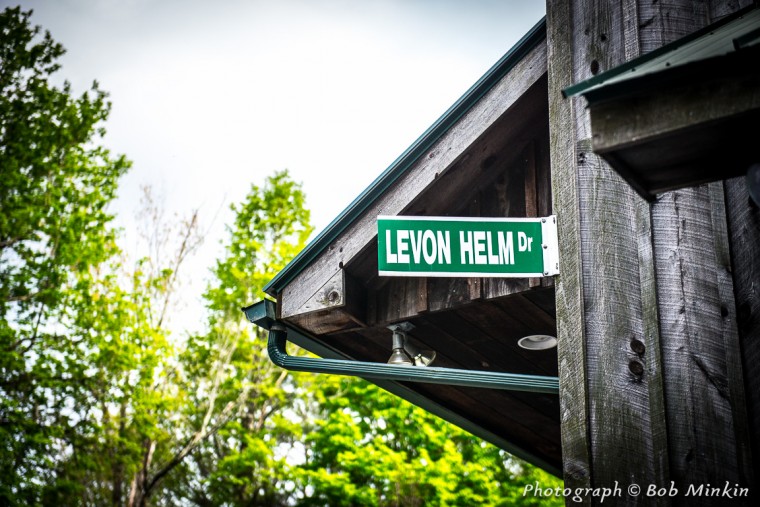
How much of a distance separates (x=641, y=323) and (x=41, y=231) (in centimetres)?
1221

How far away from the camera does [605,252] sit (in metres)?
2.97

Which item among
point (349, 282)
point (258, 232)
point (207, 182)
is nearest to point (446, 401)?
point (349, 282)

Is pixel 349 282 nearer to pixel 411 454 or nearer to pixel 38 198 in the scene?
pixel 38 198

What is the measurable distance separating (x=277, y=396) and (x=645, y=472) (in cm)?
1597

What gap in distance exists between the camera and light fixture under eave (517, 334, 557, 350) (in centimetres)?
407

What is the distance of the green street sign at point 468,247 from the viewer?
3.20m

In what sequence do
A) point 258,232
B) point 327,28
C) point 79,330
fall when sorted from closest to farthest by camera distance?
point 79,330, point 258,232, point 327,28

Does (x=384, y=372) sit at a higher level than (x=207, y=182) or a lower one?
lower

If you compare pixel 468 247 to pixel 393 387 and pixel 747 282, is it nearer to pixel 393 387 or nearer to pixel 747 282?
pixel 747 282

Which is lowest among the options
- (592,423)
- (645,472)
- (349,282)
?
(645,472)

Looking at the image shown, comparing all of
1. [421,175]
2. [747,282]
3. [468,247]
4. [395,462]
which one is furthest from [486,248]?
[395,462]

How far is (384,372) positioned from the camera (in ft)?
11.9

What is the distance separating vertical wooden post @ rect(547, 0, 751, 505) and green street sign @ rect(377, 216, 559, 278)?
117 mm

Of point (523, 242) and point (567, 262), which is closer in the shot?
point (567, 262)
